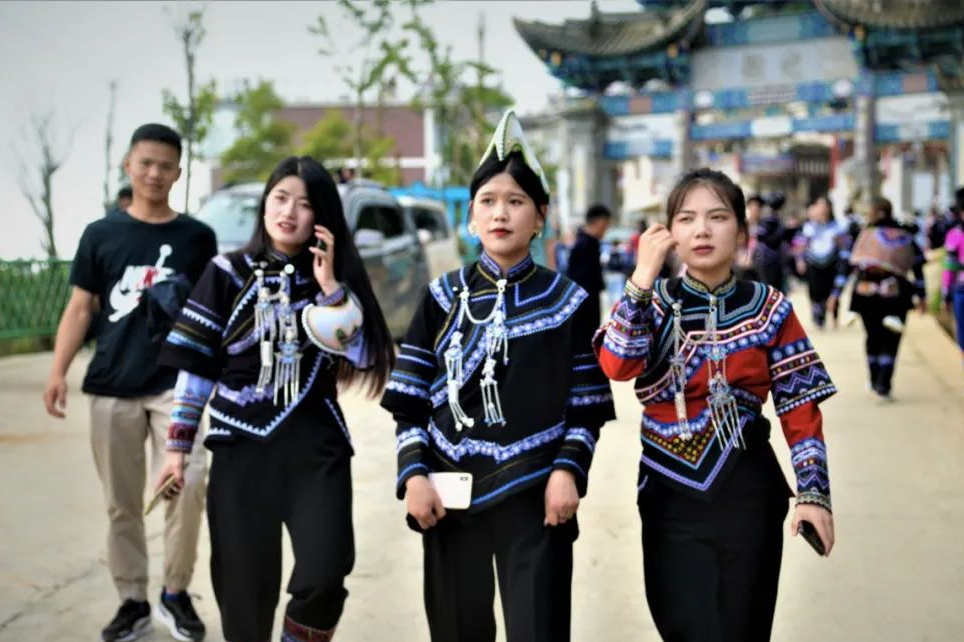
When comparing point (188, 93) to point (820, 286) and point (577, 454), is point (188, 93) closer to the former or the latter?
point (577, 454)

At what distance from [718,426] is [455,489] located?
0.65 m

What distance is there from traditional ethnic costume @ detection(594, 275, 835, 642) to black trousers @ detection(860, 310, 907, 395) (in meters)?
6.66

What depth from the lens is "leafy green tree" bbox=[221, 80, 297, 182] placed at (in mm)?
36375

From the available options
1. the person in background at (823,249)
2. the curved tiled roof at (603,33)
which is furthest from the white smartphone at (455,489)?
the curved tiled roof at (603,33)

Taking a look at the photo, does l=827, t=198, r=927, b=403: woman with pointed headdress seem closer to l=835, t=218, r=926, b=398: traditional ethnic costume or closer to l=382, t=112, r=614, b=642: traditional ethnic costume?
l=835, t=218, r=926, b=398: traditional ethnic costume

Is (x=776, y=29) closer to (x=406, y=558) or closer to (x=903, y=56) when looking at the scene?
(x=903, y=56)

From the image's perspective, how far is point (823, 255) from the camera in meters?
14.2

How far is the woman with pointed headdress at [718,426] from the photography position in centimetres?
283

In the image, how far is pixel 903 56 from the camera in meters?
29.2

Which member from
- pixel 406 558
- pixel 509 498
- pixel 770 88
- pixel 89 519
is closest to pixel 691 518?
pixel 509 498

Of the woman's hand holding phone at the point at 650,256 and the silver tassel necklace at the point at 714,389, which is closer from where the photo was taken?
the woman's hand holding phone at the point at 650,256

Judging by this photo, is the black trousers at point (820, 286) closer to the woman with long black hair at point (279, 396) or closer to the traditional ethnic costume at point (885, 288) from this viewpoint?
the traditional ethnic costume at point (885, 288)

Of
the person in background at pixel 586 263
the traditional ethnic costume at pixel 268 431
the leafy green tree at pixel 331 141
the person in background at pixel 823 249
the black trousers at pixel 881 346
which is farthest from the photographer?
the leafy green tree at pixel 331 141

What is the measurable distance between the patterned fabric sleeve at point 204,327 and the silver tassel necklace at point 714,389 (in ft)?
4.41
